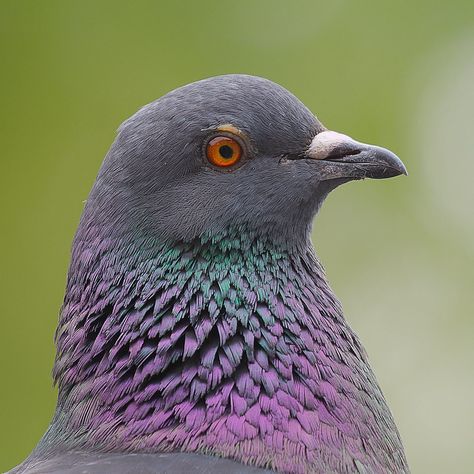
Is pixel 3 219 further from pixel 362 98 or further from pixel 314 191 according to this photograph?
pixel 314 191

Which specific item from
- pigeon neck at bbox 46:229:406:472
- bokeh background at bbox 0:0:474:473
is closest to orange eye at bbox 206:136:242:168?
pigeon neck at bbox 46:229:406:472

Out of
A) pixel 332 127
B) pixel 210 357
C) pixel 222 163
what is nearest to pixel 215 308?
pixel 210 357

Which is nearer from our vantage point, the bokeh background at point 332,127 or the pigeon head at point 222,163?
the pigeon head at point 222,163

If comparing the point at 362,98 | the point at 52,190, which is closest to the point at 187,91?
the point at 52,190

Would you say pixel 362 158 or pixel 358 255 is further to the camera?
pixel 358 255

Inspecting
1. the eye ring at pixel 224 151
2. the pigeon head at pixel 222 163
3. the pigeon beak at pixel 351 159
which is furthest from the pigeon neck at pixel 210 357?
the pigeon beak at pixel 351 159

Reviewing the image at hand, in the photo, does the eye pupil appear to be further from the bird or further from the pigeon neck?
the pigeon neck

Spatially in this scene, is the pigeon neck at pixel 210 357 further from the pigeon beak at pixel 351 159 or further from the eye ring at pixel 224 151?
the pigeon beak at pixel 351 159

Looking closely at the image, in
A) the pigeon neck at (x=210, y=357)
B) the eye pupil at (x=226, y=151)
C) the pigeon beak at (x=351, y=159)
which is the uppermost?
the eye pupil at (x=226, y=151)
